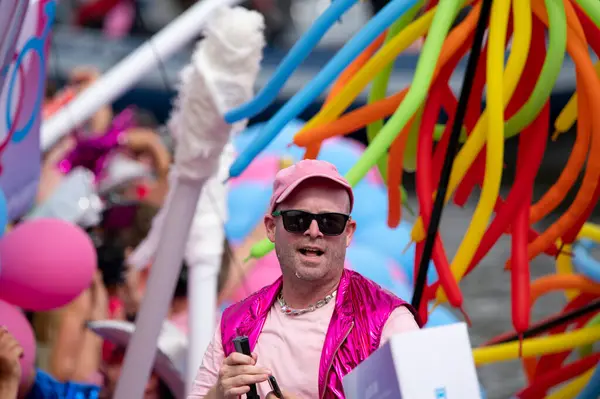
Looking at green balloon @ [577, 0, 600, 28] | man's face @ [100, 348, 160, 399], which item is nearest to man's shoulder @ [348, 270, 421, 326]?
green balloon @ [577, 0, 600, 28]

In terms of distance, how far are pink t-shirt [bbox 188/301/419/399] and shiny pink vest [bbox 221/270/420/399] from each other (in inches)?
0.6

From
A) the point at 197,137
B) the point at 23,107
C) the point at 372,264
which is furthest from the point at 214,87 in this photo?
the point at 372,264

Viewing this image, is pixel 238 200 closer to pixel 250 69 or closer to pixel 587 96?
pixel 250 69

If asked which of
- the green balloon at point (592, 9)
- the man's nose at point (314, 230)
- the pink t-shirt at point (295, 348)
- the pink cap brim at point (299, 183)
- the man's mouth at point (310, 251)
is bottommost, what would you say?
the pink t-shirt at point (295, 348)

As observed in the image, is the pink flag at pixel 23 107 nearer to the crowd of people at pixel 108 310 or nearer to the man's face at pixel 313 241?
the crowd of people at pixel 108 310

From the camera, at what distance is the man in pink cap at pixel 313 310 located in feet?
6.81

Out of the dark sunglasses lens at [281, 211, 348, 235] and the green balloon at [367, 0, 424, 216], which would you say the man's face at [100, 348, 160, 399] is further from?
the dark sunglasses lens at [281, 211, 348, 235]

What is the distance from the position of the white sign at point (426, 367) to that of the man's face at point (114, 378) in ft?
6.63

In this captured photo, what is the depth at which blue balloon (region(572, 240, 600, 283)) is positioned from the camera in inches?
137

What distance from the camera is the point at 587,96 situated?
9.09 feet

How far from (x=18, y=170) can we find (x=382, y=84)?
1.33 meters

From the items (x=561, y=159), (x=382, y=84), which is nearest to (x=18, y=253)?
(x=382, y=84)

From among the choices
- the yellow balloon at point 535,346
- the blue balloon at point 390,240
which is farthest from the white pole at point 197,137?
the blue balloon at point 390,240

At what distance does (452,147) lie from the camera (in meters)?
2.73
